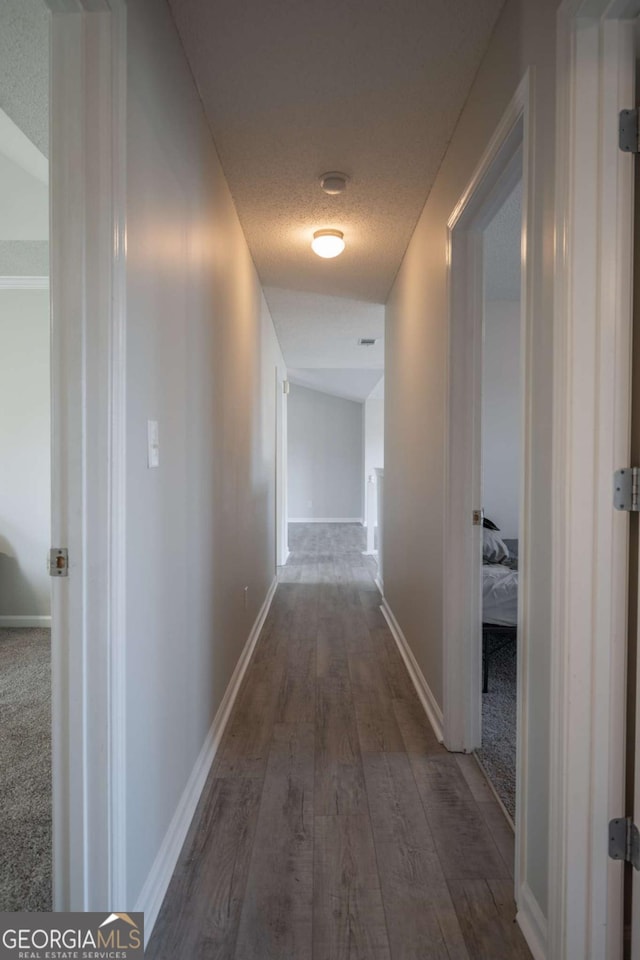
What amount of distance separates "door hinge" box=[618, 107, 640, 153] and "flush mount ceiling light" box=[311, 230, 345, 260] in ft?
6.48

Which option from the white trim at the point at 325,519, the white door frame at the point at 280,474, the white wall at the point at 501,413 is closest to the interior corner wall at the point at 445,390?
the white wall at the point at 501,413

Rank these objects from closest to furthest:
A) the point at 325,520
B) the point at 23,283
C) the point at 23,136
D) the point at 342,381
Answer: the point at 23,136 < the point at 23,283 < the point at 342,381 < the point at 325,520

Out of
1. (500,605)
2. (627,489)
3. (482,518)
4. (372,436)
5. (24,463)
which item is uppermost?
(372,436)

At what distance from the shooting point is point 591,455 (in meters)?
1.13

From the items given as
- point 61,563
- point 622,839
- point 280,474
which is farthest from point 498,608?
point 280,474

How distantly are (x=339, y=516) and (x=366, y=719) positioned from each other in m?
8.00

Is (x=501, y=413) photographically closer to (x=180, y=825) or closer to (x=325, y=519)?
(x=180, y=825)

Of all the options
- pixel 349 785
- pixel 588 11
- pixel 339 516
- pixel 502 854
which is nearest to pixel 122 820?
pixel 349 785

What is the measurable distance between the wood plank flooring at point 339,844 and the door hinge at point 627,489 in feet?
3.56

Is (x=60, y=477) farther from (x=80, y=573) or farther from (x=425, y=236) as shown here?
(x=425, y=236)

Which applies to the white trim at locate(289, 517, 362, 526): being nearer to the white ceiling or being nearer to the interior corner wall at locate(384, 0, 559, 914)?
the white ceiling

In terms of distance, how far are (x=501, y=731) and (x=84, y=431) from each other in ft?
6.99

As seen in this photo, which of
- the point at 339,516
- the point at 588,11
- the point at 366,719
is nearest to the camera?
the point at 588,11

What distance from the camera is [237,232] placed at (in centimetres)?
277
